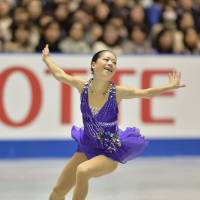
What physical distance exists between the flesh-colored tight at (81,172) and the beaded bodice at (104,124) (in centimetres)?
12

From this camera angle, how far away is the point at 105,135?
470cm

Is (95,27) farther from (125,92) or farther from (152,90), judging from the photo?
(152,90)

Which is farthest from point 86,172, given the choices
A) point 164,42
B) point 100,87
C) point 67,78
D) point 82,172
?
point 164,42

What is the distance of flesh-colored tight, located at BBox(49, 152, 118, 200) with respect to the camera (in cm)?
439

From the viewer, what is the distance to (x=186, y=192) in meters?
5.92

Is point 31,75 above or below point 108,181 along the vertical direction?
above

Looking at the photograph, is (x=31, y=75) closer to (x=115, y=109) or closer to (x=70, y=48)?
(x=70, y=48)

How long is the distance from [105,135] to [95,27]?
165 inches

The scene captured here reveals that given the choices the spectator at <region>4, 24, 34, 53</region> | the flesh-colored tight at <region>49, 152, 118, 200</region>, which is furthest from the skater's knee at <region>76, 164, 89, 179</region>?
the spectator at <region>4, 24, 34, 53</region>

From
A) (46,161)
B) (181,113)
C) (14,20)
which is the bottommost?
(46,161)

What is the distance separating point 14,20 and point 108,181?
113 inches

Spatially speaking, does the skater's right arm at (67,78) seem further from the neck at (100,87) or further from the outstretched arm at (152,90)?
the outstretched arm at (152,90)

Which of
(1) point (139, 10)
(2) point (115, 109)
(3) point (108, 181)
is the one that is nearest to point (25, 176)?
(3) point (108, 181)

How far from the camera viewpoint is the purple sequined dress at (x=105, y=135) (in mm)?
4695
